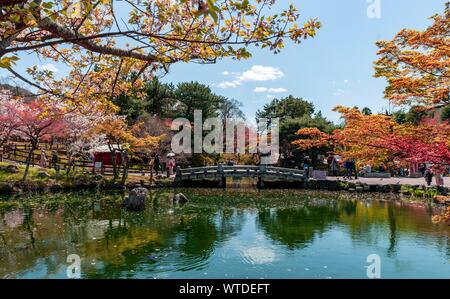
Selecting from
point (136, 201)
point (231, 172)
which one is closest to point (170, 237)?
point (136, 201)

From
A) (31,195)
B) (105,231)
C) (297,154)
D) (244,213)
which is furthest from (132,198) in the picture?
(297,154)

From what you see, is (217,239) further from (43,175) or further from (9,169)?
(9,169)

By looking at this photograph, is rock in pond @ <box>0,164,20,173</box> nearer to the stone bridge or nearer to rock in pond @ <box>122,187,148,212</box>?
rock in pond @ <box>122,187,148,212</box>

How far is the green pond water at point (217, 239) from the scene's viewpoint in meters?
7.36

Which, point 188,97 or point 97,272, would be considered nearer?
point 97,272

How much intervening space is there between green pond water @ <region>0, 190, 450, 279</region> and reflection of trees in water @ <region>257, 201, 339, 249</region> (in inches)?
1.3

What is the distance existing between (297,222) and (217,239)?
12.4ft

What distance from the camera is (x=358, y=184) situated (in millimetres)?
21234

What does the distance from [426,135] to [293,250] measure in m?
4.37

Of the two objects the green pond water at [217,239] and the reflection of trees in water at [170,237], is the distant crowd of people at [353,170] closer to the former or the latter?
the green pond water at [217,239]

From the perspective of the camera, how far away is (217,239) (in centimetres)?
992

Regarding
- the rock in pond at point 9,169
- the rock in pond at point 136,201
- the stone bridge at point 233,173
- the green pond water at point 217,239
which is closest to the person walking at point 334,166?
the stone bridge at point 233,173

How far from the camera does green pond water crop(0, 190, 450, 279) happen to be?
7.36 meters
